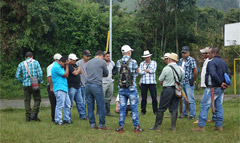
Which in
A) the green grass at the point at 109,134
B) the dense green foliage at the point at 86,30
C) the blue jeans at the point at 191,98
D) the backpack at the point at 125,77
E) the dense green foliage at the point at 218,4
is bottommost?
the green grass at the point at 109,134

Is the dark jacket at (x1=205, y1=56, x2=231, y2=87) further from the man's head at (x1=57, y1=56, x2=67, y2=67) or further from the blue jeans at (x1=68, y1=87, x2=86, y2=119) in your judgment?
the blue jeans at (x1=68, y1=87, x2=86, y2=119)

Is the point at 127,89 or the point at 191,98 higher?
the point at 127,89

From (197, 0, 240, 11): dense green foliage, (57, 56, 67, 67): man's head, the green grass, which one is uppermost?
(197, 0, 240, 11): dense green foliage

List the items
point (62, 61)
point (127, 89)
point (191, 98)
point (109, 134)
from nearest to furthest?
point (109, 134), point (127, 89), point (62, 61), point (191, 98)

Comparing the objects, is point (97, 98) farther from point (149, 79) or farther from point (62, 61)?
point (149, 79)

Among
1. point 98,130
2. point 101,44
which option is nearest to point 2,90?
point 101,44

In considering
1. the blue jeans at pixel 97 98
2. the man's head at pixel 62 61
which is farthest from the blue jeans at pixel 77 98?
the blue jeans at pixel 97 98

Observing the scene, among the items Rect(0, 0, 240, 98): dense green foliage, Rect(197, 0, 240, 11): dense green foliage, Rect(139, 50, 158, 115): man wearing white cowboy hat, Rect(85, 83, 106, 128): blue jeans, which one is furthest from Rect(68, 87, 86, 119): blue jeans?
Rect(197, 0, 240, 11): dense green foliage

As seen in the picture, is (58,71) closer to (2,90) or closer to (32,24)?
(2,90)

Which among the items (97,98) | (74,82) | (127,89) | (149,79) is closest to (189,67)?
(149,79)

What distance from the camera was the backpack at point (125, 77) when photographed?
8.23 metres

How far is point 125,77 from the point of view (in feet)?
27.1

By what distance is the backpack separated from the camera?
8227 millimetres

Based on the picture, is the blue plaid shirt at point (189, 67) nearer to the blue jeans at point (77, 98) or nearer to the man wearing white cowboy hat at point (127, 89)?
the man wearing white cowboy hat at point (127, 89)
